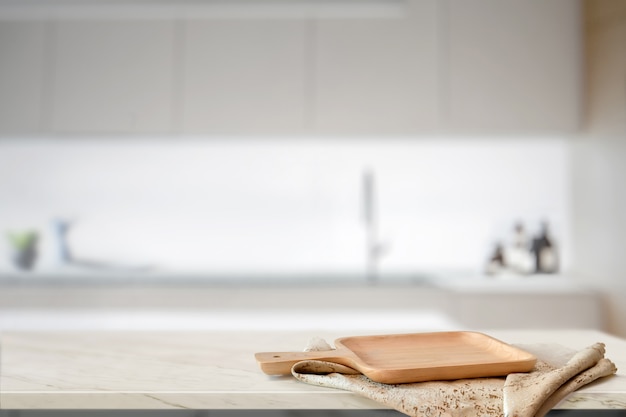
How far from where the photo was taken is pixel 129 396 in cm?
80

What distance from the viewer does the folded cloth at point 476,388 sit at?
0.74 m

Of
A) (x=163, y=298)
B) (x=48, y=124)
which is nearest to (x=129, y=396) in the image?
(x=163, y=298)

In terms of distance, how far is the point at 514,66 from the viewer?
292 centimetres

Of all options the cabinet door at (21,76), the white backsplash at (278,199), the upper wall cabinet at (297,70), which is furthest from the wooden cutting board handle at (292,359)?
the cabinet door at (21,76)

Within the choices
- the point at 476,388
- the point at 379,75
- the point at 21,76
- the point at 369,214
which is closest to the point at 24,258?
the point at 21,76

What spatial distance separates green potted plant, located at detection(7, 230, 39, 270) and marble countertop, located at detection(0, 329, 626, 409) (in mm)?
1995

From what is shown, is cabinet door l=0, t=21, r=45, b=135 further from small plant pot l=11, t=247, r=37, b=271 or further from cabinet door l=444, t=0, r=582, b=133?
cabinet door l=444, t=0, r=582, b=133

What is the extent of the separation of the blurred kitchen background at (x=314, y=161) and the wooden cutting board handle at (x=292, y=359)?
1757mm

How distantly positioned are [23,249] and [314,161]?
5.53 feet

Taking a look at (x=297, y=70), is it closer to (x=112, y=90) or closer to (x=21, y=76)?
(x=112, y=90)

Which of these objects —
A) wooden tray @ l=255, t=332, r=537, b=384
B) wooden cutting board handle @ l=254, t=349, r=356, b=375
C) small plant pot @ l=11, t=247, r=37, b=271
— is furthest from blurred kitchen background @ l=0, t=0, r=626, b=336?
wooden cutting board handle @ l=254, t=349, r=356, b=375

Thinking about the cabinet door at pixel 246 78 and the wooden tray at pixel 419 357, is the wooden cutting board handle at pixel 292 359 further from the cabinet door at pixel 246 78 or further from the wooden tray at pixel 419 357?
the cabinet door at pixel 246 78

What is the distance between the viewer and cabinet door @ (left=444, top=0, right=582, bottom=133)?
2.91 m

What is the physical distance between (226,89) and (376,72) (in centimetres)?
78
